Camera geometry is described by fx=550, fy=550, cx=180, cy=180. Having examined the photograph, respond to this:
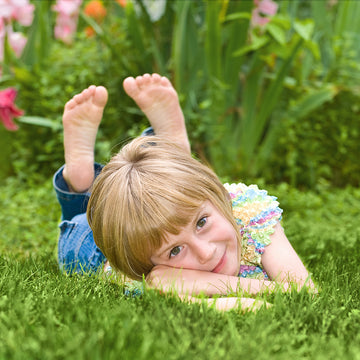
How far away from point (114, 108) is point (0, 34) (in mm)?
853

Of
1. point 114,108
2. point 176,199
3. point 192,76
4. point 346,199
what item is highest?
point 176,199

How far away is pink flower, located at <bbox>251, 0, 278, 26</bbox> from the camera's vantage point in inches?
128

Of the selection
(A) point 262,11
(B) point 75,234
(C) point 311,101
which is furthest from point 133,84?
(C) point 311,101

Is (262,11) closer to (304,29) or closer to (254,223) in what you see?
(304,29)

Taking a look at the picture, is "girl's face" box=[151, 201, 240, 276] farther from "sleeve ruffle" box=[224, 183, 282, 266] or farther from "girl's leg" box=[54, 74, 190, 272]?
"girl's leg" box=[54, 74, 190, 272]

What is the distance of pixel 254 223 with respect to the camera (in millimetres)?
1854

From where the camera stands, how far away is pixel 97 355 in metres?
0.97

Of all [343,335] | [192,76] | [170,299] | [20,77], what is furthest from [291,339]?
[20,77]

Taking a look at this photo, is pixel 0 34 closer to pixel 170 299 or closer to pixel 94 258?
pixel 94 258

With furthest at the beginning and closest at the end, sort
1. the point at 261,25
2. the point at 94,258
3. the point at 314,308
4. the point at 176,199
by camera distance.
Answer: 1. the point at 261,25
2. the point at 94,258
3. the point at 176,199
4. the point at 314,308

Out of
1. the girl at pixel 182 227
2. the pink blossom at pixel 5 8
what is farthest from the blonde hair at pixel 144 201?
the pink blossom at pixel 5 8

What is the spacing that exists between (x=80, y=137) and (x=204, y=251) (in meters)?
0.88

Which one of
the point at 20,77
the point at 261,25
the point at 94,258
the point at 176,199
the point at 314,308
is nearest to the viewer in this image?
the point at 314,308

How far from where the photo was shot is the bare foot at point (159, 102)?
223 cm
